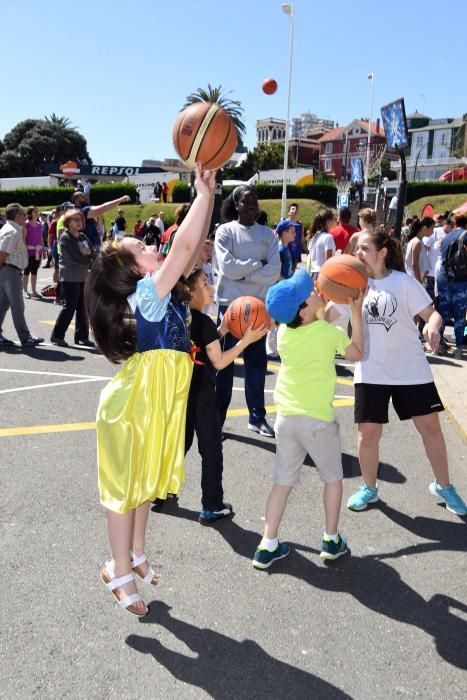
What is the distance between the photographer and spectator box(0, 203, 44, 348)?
29.9 ft

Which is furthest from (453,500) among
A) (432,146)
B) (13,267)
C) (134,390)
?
(432,146)

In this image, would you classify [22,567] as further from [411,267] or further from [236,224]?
[411,267]

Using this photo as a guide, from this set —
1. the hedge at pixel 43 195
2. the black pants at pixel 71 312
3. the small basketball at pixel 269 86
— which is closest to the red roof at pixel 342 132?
the hedge at pixel 43 195

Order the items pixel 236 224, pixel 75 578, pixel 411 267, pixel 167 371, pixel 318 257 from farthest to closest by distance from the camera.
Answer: pixel 411 267 → pixel 318 257 → pixel 236 224 → pixel 75 578 → pixel 167 371

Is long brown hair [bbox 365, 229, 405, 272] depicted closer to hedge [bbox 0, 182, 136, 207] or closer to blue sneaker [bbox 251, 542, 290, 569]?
blue sneaker [bbox 251, 542, 290, 569]

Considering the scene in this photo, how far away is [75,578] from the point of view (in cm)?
337

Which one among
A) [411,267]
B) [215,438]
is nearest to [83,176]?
[411,267]

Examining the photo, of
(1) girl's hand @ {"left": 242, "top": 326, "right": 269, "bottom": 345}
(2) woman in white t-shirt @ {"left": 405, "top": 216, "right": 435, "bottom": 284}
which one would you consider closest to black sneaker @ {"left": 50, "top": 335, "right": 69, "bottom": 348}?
(2) woman in white t-shirt @ {"left": 405, "top": 216, "right": 435, "bottom": 284}

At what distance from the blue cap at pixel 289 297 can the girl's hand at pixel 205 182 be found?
0.71 metres

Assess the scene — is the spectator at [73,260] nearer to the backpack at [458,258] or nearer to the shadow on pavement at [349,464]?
the shadow on pavement at [349,464]

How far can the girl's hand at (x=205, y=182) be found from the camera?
280 cm

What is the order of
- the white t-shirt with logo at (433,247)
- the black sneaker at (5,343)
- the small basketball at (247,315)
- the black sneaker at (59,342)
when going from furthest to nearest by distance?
the white t-shirt with logo at (433,247) → the black sneaker at (59,342) → the black sneaker at (5,343) → the small basketball at (247,315)

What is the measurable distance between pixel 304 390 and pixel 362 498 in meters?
1.29

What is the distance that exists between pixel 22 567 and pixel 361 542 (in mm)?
1966
